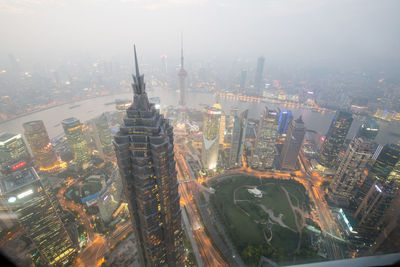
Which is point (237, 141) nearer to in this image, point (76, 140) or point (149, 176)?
point (149, 176)

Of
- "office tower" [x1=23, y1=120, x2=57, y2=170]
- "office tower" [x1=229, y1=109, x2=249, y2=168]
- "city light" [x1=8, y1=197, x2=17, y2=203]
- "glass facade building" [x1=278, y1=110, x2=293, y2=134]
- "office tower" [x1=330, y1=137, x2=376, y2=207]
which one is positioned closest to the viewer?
"city light" [x1=8, y1=197, x2=17, y2=203]

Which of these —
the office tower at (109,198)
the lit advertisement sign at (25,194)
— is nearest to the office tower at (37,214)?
the lit advertisement sign at (25,194)

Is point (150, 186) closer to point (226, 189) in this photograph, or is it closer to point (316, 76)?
point (226, 189)

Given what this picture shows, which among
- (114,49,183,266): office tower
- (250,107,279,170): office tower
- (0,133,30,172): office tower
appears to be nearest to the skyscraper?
(250,107,279,170): office tower

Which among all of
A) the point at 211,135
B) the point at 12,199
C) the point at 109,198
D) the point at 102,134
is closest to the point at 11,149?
the point at 102,134

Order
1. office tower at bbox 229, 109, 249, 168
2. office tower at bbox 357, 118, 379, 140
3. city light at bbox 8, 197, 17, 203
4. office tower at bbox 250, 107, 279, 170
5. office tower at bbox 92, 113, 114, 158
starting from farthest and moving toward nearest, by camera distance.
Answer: office tower at bbox 92, 113, 114, 158 < office tower at bbox 357, 118, 379, 140 < office tower at bbox 250, 107, 279, 170 < office tower at bbox 229, 109, 249, 168 < city light at bbox 8, 197, 17, 203

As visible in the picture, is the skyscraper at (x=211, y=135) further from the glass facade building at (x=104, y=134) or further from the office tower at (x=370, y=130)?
the office tower at (x=370, y=130)

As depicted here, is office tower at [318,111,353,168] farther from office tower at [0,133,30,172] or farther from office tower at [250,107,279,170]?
office tower at [0,133,30,172]
